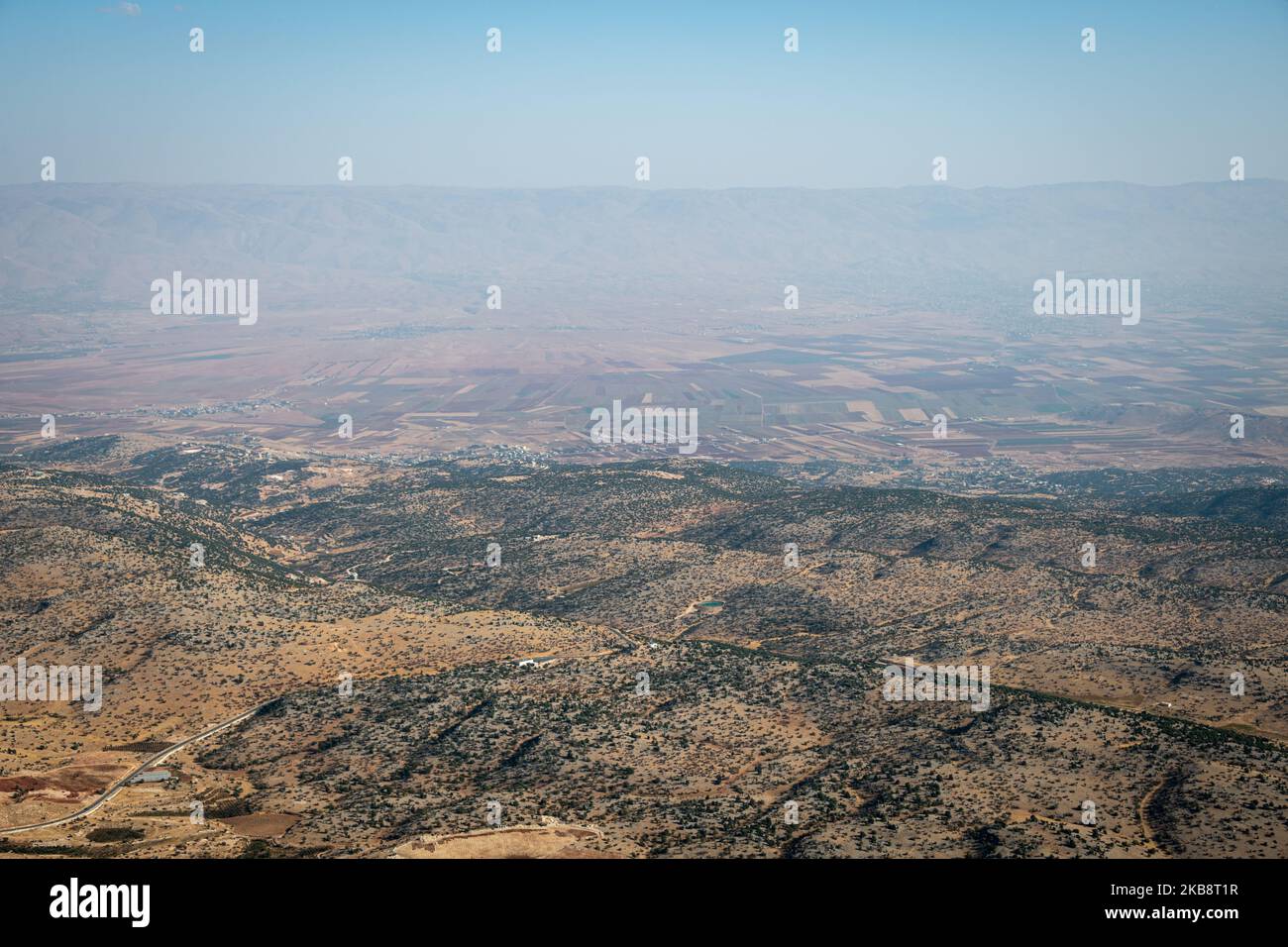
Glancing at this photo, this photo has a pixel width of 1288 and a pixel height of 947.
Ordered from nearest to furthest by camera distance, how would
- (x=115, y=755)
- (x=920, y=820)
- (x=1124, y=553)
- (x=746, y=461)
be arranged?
1. (x=920, y=820)
2. (x=115, y=755)
3. (x=1124, y=553)
4. (x=746, y=461)

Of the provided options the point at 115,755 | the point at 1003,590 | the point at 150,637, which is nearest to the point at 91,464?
the point at 150,637

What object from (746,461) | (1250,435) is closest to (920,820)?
(746,461)

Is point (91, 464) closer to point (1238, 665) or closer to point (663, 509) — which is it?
point (663, 509)

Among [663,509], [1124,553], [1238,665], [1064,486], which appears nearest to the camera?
[1238,665]

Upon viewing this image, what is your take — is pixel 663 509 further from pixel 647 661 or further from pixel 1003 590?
pixel 647 661

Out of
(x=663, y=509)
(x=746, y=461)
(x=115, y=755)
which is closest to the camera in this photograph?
Result: (x=115, y=755)

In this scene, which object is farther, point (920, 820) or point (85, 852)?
point (920, 820)
